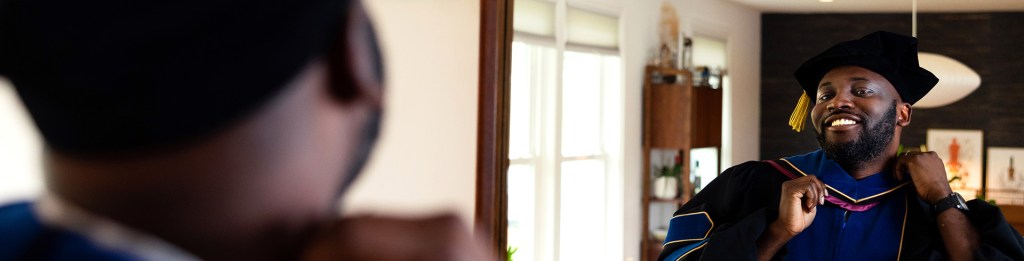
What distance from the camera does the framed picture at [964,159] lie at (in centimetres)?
184

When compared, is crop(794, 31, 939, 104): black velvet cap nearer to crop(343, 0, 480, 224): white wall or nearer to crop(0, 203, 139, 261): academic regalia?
crop(343, 0, 480, 224): white wall

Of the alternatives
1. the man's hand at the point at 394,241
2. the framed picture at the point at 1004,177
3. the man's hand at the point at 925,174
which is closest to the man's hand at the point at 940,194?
the man's hand at the point at 925,174

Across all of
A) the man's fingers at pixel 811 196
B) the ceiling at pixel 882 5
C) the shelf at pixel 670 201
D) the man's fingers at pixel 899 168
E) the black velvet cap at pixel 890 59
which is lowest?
the shelf at pixel 670 201

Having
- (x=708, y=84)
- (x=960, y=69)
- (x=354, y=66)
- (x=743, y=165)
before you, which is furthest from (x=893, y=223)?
(x=354, y=66)

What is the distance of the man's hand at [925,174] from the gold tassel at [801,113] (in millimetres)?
150

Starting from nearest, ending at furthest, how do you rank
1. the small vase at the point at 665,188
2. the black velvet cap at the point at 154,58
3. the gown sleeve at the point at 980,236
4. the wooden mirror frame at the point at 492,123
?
the black velvet cap at the point at 154,58
the wooden mirror frame at the point at 492,123
the gown sleeve at the point at 980,236
the small vase at the point at 665,188

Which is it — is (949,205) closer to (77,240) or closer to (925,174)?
(925,174)

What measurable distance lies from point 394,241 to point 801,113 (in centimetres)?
118

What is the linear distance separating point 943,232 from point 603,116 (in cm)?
63

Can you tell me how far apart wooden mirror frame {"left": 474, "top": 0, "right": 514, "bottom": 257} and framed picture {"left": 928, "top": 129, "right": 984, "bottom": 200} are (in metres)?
0.98

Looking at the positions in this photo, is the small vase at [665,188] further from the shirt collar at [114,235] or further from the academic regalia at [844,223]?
the shirt collar at [114,235]

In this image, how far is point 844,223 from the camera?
1.30 meters

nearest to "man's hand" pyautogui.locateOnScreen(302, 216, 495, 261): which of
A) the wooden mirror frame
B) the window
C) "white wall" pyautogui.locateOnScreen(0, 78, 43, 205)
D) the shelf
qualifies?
"white wall" pyautogui.locateOnScreen(0, 78, 43, 205)

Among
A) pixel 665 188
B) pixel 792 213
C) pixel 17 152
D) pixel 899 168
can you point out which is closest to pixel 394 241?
pixel 17 152
